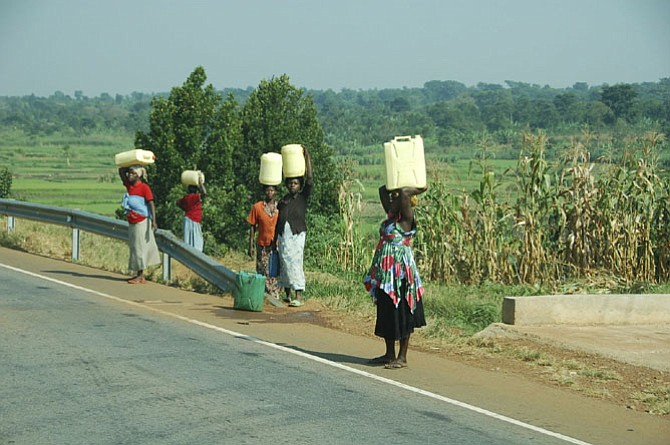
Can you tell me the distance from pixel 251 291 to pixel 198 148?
2099 centimetres

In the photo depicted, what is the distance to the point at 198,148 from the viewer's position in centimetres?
3400

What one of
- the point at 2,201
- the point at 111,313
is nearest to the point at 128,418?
the point at 111,313

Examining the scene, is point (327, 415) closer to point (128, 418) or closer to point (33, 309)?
point (128, 418)

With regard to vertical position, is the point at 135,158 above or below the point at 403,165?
above

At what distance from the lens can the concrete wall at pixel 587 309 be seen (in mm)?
12664

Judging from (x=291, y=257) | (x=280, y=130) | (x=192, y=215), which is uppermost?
(x=280, y=130)

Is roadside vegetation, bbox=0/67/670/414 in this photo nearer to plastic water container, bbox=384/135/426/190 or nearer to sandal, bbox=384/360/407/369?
sandal, bbox=384/360/407/369

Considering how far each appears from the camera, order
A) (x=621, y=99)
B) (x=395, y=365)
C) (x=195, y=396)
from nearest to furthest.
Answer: (x=195, y=396) < (x=395, y=365) < (x=621, y=99)

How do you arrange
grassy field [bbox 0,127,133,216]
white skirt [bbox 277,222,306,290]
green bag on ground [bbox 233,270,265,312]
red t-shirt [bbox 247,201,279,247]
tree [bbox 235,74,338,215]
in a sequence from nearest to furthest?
green bag on ground [bbox 233,270,265,312] → white skirt [bbox 277,222,306,290] → red t-shirt [bbox 247,201,279,247] → tree [bbox 235,74,338,215] → grassy field [bbox 0,127,133,216]

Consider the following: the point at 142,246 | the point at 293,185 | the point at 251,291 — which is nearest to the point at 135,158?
the point at 142,246

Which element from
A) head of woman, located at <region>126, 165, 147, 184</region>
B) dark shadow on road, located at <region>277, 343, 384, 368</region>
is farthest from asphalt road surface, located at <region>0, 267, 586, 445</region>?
head of woman, located at <region>126, 165, 147, 184</region>

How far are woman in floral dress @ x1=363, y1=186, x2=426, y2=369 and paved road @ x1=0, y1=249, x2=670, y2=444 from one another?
1.48 ft

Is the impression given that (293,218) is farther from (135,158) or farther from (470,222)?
(470,222)

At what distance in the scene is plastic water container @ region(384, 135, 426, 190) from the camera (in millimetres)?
10172
